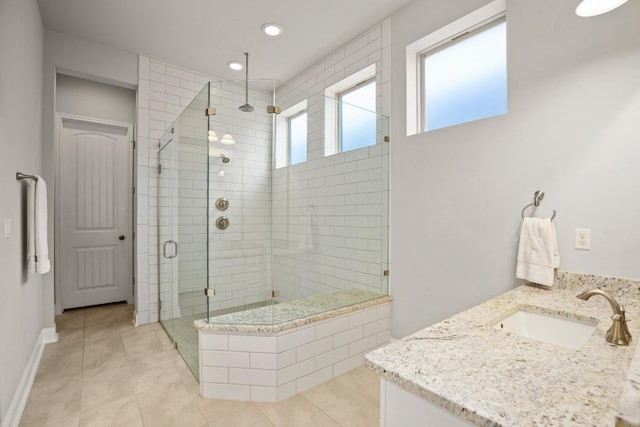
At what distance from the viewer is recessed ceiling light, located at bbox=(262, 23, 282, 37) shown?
270cm

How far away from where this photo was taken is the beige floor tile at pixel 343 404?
68.8 inches

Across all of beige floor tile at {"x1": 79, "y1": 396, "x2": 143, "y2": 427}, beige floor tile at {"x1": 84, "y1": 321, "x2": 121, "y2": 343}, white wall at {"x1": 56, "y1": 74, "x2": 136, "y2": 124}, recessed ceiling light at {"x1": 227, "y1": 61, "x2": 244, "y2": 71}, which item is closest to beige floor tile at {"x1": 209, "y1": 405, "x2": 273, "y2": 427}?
beige floor tile at {"x1": 79, "y1": 396, "x2": 143, "y2": 427}

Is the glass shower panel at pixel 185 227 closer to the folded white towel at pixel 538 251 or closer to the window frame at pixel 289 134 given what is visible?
the window frame at pixel 289 134

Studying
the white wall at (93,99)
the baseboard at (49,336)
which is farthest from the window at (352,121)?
the baseboard at (49,336)

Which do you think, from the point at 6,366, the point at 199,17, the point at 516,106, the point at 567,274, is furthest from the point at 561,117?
the point at 6,366

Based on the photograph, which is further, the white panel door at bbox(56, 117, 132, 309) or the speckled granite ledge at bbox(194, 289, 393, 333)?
the white panel door at bbox(56, 117, 132, 309)

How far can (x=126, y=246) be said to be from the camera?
13.3 feet

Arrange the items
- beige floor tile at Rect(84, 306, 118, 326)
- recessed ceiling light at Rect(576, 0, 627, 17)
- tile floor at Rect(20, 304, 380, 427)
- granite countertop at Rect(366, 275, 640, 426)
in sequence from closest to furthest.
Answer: granite countertop at Rect(366, 275, 640, 426)
recessed ceiling light at Rect(576, 0, 627, 17)
tile floor at Rect(20, 304, 380, 427)
beige floor tile at Rect(84, 306, 118, 326)

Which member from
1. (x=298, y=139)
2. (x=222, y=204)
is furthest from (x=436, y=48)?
(x=222, y=204)

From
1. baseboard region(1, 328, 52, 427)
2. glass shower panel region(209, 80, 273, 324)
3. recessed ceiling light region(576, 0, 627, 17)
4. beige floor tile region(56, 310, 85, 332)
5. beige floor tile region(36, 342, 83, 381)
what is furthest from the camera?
beige floor tile region(56, 310, 85, 332)

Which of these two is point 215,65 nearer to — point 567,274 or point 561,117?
point 561,117

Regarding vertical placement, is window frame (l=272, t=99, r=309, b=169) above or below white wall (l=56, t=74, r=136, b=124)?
below

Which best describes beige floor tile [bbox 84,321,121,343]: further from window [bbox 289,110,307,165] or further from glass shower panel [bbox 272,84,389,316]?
window [bbox 289,110,307,165]

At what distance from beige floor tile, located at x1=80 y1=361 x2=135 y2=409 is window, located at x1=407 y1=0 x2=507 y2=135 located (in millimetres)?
2775
